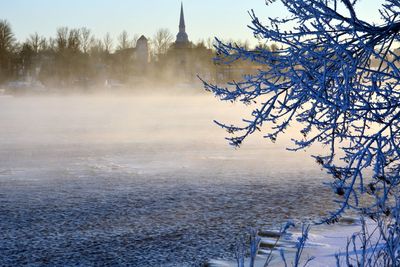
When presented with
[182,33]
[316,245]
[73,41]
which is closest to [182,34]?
[182,33]

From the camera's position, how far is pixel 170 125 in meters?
27.7

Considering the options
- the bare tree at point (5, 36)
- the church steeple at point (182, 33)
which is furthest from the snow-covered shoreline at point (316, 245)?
the church steeple at point (182, 33)

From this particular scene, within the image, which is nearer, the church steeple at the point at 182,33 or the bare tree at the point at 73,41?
the bare tree at the point at 73,41

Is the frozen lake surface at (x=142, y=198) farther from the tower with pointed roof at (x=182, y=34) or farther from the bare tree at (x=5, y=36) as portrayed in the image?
the tower with pointed roof at (x=182, y=34)

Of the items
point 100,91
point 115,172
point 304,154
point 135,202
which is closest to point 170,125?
point 304,154

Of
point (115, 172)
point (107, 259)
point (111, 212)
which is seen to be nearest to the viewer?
point (107, 259)

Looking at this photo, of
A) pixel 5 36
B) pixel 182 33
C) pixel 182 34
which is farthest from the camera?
pixel 182 33

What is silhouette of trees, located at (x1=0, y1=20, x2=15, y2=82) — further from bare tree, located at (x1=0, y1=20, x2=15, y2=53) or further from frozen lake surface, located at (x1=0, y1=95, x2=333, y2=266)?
frozen lake surface, located at (x1=0, y1=95, x2=333, y2=266)

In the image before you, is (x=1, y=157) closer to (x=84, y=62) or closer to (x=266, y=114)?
(x=266, y=114)

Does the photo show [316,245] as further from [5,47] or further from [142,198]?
[5,47]

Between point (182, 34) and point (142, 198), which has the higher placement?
point (182, 34)

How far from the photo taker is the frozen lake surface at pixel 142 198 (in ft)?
26.3

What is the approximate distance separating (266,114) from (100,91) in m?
75.9

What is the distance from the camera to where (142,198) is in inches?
436
